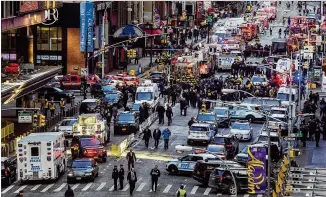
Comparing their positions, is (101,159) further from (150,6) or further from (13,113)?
(150,6)

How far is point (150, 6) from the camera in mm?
159250

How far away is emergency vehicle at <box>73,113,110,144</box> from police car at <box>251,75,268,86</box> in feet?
114

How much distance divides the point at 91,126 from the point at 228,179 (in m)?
17.2

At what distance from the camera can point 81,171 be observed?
194 ft

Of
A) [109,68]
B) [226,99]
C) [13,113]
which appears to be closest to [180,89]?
[226,99]

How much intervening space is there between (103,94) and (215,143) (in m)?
28.3

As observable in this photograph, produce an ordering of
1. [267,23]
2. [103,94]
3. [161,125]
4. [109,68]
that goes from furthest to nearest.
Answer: [267,23] → [109,68] → [103,94] → [161,125]

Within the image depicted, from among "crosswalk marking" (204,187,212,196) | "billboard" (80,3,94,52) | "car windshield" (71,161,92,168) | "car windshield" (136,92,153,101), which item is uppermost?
"billboard" (80,3,94,52)

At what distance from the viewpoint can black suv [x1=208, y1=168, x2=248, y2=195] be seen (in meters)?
55.9

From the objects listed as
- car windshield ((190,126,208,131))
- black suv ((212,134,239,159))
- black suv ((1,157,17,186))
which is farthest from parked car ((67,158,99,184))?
car windshield ((190,126,208,131))

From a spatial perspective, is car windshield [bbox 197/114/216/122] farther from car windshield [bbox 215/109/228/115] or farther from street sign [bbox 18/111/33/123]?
street sign [bbox 18/111/33/123]

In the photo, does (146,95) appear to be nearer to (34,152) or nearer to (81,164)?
(81,164)

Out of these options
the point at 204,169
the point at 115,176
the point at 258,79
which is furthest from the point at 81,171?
the point at 258,79

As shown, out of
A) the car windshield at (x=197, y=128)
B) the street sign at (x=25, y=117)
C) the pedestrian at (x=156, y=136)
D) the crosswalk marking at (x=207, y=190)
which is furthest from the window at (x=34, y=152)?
the street sign at (x=25, y=117)
